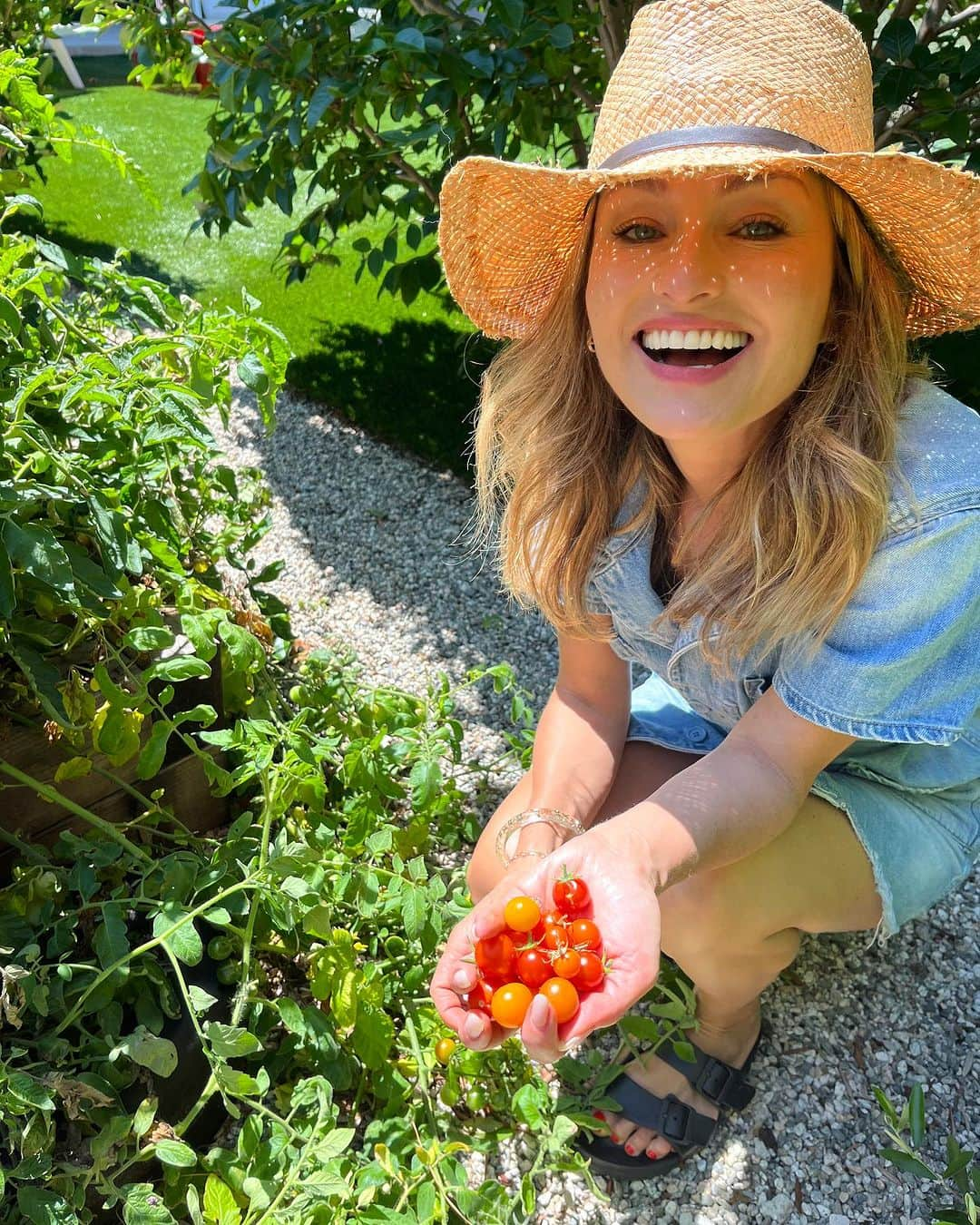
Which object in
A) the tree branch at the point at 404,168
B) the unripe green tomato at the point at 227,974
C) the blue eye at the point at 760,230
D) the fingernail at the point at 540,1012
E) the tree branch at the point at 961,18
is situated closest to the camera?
the fingernail at the point at 540,1012

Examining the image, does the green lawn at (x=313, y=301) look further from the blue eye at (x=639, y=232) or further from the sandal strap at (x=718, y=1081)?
the sandal strap at (x=718, y=1081)

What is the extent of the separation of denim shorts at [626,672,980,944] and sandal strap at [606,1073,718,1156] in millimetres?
431

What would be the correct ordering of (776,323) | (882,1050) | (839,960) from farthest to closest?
(839,960) < (882,1050) < (776,323)

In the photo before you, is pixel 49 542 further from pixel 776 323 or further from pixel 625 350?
pixel 776 323

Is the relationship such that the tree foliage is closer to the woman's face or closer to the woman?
the woman

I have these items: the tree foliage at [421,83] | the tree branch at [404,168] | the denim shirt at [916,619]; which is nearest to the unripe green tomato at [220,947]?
the denim shirt at [916,619]

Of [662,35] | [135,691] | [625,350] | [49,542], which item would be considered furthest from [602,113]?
[135,691]

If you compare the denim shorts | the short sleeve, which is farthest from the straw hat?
the denim shorts

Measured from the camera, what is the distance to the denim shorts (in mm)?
1561

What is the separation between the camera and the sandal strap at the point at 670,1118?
5.30 feet

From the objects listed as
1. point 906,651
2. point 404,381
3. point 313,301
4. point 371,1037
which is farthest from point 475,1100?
point 313,301

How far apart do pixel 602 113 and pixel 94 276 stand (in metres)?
1.17

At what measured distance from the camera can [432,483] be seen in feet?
11.9

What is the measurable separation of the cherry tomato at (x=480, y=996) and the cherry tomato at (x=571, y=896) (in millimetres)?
144
